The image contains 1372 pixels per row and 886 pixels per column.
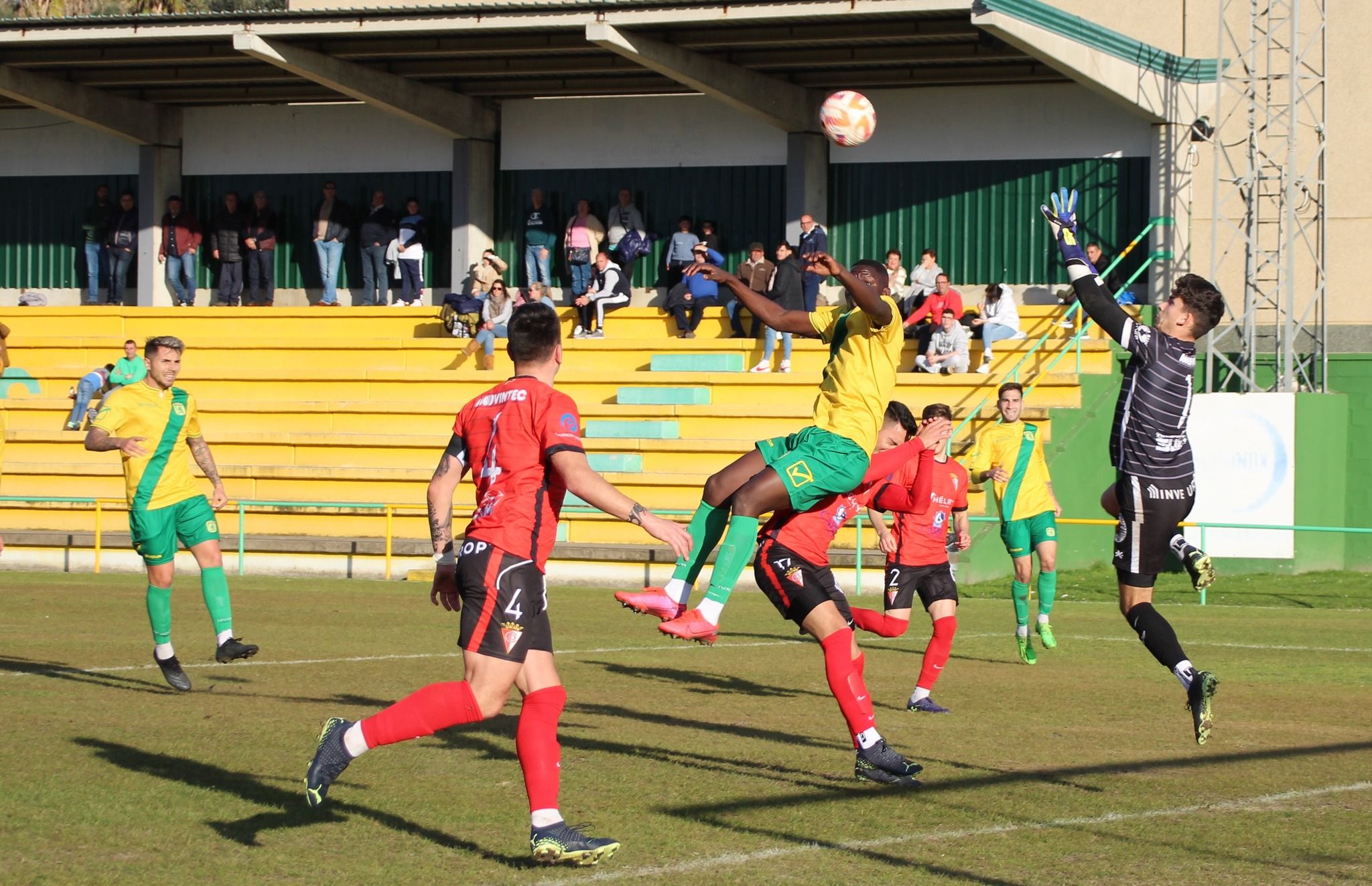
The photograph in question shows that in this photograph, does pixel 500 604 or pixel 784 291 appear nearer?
pixel 500 604

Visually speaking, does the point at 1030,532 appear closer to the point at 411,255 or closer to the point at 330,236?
the point at 411,255

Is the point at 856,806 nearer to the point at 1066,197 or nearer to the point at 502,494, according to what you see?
the point at 502,494

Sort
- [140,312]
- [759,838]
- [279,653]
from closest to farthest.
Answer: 1. [759,838]
2. [279,653]
3. [140,312]

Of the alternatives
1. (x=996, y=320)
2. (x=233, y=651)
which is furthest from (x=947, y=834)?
(x=996, y=320)

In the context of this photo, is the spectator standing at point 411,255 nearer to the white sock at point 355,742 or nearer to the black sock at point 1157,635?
the black sock at point 1157,635

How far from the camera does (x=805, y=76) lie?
26.1m

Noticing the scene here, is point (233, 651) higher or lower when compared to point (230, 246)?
lower

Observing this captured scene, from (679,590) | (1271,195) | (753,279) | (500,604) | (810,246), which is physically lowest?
(679,590)

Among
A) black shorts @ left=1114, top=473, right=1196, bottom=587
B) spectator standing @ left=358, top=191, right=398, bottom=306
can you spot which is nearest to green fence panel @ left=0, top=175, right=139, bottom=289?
spectator standing @ left=358, top=191, right=398, bottom=306

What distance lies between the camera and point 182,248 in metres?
28.4

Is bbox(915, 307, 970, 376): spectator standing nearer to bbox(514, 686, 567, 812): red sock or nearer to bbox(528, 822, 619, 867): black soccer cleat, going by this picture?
bbox(514, 686, 567, 812): red sock

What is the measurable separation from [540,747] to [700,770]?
2.08 m

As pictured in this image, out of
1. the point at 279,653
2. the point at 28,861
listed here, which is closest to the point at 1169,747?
the point at 28,861

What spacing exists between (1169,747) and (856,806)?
2.45 m
